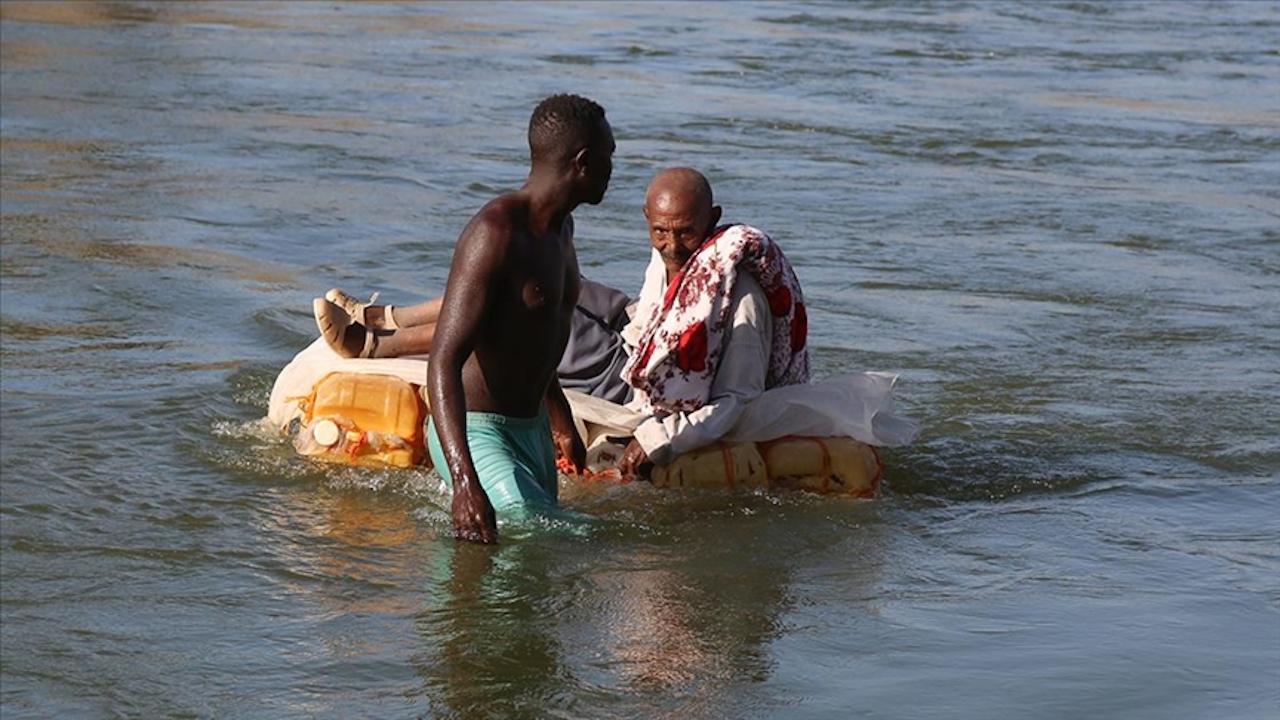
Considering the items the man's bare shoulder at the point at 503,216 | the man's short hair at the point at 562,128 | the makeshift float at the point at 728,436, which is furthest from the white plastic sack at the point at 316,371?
the man's short hair at the point at 562,128

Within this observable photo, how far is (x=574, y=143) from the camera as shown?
6.17 metres

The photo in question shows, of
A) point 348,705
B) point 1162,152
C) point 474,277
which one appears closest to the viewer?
point 348,705

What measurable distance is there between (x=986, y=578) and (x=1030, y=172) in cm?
933

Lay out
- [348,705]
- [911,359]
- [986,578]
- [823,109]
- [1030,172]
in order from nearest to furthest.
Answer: [348,705] → [986,578] → [911,359] → [1030,172] → [823,109]

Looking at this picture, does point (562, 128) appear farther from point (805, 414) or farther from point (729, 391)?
point (805, 414)

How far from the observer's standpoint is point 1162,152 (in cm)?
1656

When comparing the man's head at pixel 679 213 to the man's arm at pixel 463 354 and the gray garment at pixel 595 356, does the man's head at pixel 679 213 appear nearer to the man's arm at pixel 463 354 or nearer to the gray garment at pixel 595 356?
the gray garment at pixel 595 356

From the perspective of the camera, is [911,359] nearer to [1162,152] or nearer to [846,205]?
[846,205]

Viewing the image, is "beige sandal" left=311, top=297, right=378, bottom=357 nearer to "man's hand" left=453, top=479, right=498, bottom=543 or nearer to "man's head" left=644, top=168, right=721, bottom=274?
"man's head" left=644, top=168, right=721, bottom=274

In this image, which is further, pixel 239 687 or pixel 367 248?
pixel 367 248

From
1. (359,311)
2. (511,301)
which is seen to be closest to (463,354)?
(511,301)

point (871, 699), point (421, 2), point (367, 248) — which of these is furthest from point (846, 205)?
point (421, 2)

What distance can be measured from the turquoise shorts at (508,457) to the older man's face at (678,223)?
117cm

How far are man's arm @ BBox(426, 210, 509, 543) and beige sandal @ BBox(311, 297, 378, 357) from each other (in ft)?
5.40
